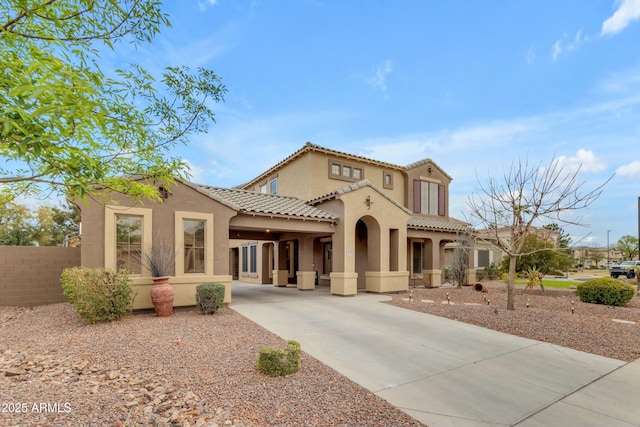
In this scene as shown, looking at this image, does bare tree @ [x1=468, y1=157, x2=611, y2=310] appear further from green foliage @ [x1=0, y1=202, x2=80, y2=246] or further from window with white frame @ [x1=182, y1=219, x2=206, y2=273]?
green foliage @ [x1=0, y1=202, x2=80, y2=246]

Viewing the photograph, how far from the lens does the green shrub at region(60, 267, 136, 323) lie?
811 cm

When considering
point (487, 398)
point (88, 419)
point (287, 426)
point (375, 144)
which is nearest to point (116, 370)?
point (88, 419)

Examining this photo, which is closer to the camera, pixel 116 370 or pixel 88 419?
pixel 88 419

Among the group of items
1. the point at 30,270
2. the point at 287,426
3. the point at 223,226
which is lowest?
the point at 287,426

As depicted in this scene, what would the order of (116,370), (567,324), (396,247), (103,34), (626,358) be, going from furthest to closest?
(396,247), (567,324), (626,358), (116,370), (103,34)

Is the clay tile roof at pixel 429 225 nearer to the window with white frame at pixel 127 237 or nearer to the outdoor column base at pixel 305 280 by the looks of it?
the outdoor column base at pixel 305 280

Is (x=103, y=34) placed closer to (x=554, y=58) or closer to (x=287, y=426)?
(x=287, y=426)

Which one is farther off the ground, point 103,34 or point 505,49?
point 505,49

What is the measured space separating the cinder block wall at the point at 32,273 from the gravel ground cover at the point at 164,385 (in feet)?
15.8

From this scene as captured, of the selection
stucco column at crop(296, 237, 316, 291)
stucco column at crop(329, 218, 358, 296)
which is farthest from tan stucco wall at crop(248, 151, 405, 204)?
stucco column at crop(329, 218, 358, 296)

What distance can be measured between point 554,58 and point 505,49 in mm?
1864

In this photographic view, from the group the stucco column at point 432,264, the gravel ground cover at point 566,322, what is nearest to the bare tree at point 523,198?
the gravel ground cover at point 566,322

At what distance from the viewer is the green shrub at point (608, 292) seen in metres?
12.6

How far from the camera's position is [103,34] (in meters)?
3.97
